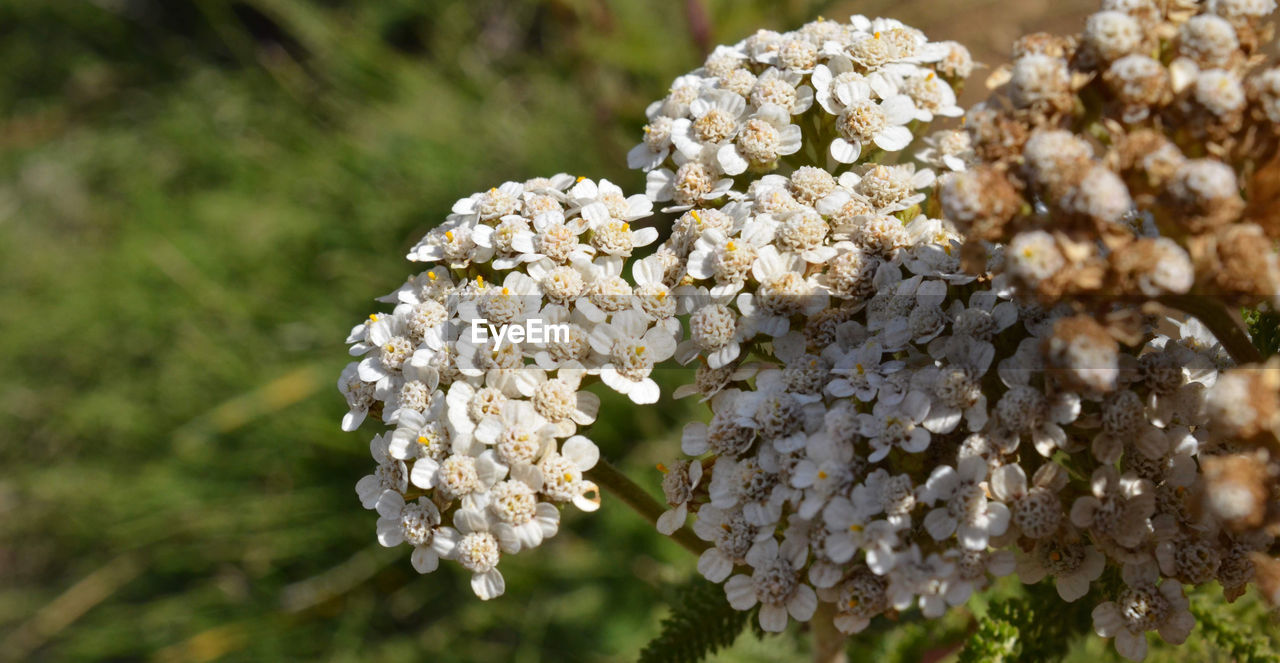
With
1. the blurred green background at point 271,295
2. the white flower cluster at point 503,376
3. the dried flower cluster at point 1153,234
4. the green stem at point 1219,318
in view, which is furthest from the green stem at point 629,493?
the blurred green background at point 271,295

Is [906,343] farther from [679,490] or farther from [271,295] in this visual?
[271,295]

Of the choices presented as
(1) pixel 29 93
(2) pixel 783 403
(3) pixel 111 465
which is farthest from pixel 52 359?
(2) pixel 783 403

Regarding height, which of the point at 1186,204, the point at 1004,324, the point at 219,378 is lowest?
the point at 1004,324

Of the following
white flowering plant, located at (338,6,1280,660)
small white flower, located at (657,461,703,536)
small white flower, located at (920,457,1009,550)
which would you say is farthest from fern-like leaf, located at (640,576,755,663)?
small white flower, located at (920,457,1009,550)

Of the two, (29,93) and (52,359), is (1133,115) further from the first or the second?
(29,93)

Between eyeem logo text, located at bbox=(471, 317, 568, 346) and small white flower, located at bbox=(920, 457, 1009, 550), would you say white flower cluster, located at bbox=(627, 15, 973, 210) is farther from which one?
small white flower, located at bbox=(920, 457, 1009, 550)
